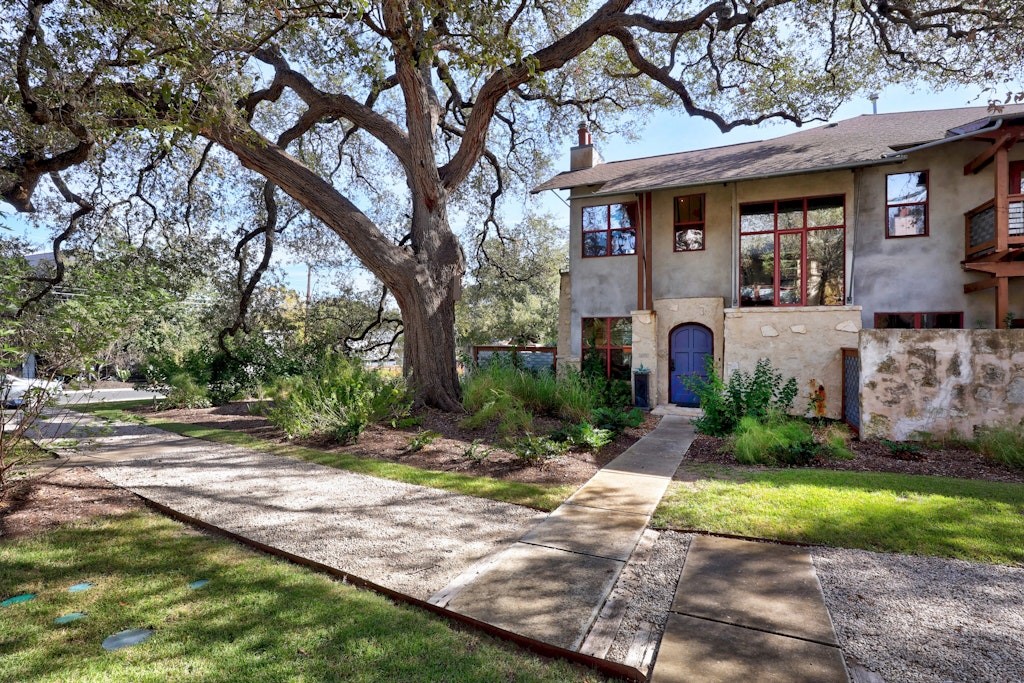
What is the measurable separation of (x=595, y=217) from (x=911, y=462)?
8797 mm

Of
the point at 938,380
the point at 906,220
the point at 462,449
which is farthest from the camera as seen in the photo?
the point at 906,220

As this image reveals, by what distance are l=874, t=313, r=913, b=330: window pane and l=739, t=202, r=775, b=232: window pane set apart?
118 inches

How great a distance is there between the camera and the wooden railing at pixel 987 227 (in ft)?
28.7

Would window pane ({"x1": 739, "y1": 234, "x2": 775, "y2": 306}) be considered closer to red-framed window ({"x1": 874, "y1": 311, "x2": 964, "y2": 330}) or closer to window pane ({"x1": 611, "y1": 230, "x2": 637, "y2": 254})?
red-framed window ({"x1": 874, "y1": 311, "x2": 964, "y2": 330})

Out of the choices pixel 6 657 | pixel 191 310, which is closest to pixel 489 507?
pixel 6 657

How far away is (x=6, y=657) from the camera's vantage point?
234cm

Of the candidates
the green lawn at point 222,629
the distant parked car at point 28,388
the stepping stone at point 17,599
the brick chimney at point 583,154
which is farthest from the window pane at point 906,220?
the distant parked car at point 28,388

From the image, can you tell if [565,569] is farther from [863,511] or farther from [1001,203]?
[1001,203]

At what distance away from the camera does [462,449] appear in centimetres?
695

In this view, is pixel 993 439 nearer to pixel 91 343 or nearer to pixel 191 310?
pixel 91 343

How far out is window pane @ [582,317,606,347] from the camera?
12672 millimetres

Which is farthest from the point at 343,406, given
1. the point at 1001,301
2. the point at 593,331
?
the point at 1001,301

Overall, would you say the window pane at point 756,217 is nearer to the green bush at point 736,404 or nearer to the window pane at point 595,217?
the window pane at point 595,217

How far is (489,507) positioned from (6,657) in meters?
3.26
